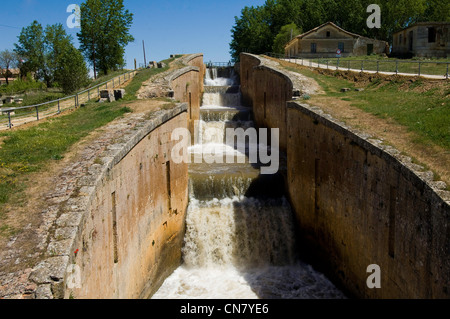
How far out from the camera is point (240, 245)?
53.4ft

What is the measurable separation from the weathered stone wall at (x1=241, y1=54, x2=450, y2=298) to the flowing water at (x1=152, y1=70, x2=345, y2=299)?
32.2 inches

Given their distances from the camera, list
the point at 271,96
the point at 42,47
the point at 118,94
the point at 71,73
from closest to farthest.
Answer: the point at 118,94 → the point at 271,96 → the point at 71,73 → the point at 42,47

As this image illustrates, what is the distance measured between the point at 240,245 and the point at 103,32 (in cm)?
3447

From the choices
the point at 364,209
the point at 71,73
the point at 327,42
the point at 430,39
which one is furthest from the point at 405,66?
the point at 71,73

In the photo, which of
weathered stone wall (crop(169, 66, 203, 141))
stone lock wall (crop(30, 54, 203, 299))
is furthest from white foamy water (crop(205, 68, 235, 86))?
stone lock wall (crop(30, 54, 203, 299))

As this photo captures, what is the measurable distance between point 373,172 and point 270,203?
6.92m

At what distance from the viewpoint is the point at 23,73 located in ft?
186

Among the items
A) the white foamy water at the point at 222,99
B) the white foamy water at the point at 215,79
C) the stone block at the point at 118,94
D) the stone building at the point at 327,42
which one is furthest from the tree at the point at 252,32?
the stone block at the point at 118,94

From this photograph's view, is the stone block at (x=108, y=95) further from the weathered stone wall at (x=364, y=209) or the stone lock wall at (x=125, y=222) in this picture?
the weathered stone wall at (x=364, y=209)

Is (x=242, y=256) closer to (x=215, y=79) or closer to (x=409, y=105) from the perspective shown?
(x=409, y=105)

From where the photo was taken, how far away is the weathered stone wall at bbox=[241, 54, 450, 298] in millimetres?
8688

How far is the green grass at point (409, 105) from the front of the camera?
12.0 meters
